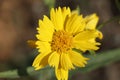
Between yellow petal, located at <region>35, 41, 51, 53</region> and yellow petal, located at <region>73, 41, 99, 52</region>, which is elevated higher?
yellow petal, located at <region>35, 41, 51, 53</region>

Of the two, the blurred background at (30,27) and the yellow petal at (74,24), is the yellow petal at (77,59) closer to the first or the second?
the yellow petal at (74,24)

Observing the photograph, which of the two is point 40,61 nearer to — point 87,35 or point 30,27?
point 87,35

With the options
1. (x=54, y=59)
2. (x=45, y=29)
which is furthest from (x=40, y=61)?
(x=45, y=29)

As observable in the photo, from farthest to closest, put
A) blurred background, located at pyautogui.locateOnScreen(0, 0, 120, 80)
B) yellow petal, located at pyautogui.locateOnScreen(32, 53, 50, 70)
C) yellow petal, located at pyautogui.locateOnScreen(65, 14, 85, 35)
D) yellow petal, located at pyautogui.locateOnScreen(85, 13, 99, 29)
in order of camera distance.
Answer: blurred background, located at pyautogui.locateOnScreen(0, 0, 120, 80)
yellow petal, located at pyautogui.locateOnScreen(85, 13, 99, 29)
yellow petal, located at pyautogui.locateOnScreen(65, 14, 85, 35)
yellow petal, located at pyautogui.locateOnScreen(32, 53, 50, 70)

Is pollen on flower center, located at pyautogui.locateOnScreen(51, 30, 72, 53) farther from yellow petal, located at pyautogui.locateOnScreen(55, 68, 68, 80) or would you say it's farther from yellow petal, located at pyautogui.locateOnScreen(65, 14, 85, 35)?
yellow petal, located at pyautogui.locateOnScreen(55, 68, 68, 80)

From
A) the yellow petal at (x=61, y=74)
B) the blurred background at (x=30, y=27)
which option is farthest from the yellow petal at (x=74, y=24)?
the blurred background at (x=30, y=27)

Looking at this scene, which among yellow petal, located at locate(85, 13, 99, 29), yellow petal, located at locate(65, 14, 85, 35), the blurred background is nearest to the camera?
yellow petal, located at locate(65, 14, 85, 35)

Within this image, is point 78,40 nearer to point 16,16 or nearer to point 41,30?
point 41,30

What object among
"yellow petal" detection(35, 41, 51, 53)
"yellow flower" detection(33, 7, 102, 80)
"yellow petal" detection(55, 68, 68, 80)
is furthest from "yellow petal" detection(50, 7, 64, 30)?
"yellow petal" detection(55, 68, 68, 80)
